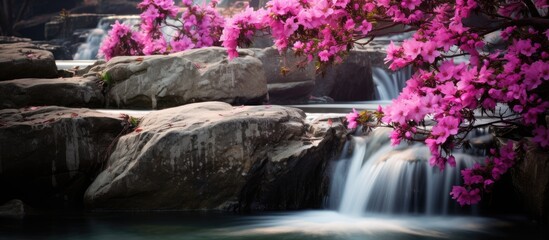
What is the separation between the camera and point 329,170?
657cm

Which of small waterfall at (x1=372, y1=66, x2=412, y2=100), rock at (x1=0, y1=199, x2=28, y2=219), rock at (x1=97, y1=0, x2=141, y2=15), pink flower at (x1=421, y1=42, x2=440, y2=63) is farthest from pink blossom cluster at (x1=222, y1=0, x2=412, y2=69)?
rock at (x1=97, y1=0, x2=141, y2=15)

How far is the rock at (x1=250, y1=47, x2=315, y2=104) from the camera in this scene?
10406mm

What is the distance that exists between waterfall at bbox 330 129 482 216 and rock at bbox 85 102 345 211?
0.26m

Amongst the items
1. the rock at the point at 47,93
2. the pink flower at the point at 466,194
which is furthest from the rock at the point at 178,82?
the pink flower at the point at 466,194

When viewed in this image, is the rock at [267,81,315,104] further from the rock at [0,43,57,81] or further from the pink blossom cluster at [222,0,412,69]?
the pink blossom cluster at [222,0,412,69]

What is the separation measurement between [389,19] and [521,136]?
1877 mm

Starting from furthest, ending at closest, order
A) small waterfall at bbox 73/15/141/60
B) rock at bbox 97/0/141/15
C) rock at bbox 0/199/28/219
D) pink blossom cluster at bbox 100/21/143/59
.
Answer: rock at bbox 97/0/141/15 → small waterfall at bbox 73/15/141/60 → pink blossom cluster at bbox 100/21/143/59 → rock at bbox 0/199/28/219

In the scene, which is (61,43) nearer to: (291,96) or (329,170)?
(291,96)

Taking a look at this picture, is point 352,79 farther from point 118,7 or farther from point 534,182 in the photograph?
point 118,7

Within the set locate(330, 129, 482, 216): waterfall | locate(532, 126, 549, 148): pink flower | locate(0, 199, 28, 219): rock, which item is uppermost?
locate(532, 126, 549, 148): pink flower

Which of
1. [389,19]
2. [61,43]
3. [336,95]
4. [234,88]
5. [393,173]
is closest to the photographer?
[389,19]

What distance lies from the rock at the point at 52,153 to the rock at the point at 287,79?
397cm

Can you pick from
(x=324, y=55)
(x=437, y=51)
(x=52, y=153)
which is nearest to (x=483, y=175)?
(x=437, y=51)

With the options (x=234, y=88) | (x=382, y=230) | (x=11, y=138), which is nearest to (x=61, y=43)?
(x=234, y=88)
